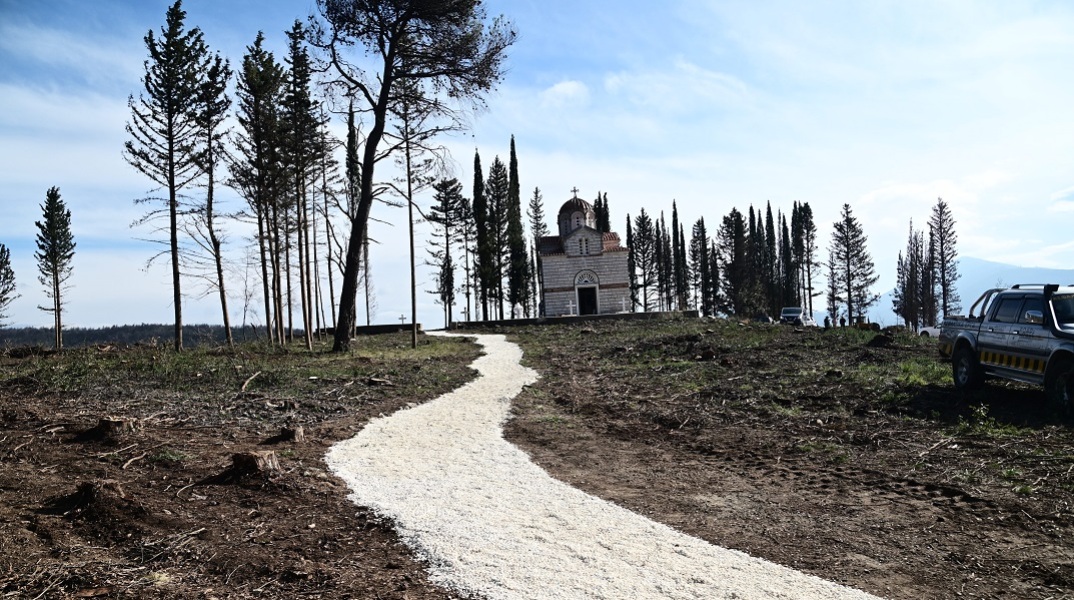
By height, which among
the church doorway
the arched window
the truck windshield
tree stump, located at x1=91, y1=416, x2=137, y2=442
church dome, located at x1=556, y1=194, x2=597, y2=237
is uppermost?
church dome, located at x1=556, y1=194, x2=597, y2=237

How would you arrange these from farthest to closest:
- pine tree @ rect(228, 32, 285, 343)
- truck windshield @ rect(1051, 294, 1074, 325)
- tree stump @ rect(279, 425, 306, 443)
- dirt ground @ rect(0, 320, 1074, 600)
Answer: pine tree @ rect(228, 32, 285, 343) < truck windshield @ rect(1051, 294, 1074, 325) < tree stump @ rect(279, 425, 306, 443) < dirt ground @ rect(0, 320, 1074, 600)

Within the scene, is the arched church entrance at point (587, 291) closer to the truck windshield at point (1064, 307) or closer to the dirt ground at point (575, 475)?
the dirt ground at point (575, 475)

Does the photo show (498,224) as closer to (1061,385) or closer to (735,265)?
(735,265)

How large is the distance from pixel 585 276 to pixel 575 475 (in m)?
43.8

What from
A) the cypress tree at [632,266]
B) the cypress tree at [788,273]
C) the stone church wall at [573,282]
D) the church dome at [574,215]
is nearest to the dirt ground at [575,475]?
the stone church wall at [573,282]

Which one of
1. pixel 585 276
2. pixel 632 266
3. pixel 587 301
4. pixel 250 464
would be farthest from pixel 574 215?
pixel 250 464

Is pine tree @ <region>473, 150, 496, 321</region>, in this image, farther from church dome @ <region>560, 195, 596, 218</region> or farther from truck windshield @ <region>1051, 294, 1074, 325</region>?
truck windshield @ <region>1051, 294, 1074, 325</region>

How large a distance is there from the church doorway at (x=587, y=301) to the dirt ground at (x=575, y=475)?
36.0m

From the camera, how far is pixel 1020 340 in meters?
10.8

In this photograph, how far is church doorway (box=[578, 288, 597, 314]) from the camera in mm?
51344

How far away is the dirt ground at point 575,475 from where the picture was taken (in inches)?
184

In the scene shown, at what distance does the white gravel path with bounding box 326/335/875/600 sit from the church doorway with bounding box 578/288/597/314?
4223 centimetres

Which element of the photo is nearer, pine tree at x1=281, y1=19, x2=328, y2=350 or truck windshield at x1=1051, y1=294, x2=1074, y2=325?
truck windshield at x1=1051, y1=294, x2=1074, y2=325

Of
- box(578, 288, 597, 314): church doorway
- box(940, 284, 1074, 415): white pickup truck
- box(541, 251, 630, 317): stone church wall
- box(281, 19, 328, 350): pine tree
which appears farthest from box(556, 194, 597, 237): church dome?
box(940, 284, 1074, 415): white pickup truck
